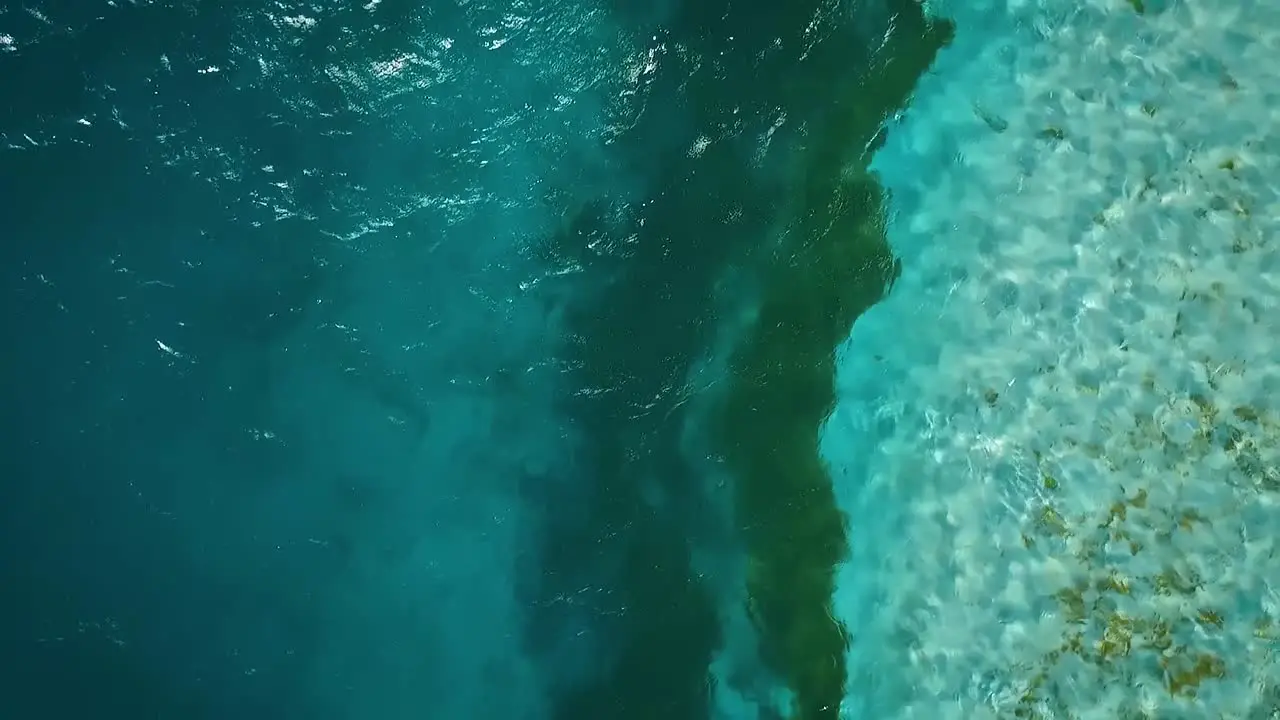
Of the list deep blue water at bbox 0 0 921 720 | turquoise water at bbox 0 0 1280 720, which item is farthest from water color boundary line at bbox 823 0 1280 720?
deep blue water at bbox 0 0 921 720

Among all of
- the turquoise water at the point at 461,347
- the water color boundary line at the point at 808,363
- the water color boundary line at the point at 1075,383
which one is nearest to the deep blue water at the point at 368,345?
the turquoise water at the point at 461,347

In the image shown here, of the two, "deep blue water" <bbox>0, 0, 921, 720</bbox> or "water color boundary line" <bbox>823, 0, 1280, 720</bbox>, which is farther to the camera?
"deep blue water" <bbox>0, 0, 921, 720</bbox>

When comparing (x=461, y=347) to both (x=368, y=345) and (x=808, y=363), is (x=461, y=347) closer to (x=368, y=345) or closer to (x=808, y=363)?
Answer: (x=368, y=345)

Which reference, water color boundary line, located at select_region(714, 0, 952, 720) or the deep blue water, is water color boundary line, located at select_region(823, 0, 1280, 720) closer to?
water color boundary line, located at select_region(714, 0, 952, 720)

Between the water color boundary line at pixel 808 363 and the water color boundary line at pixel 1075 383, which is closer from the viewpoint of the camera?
the water color boundary line at pixel 1075 383

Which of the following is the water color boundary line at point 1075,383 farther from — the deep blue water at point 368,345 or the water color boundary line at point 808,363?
the deep blue water at point 368,345

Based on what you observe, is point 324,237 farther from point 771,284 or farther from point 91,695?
point 91,695
